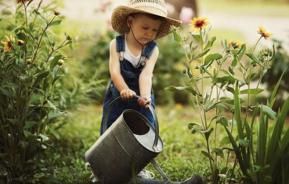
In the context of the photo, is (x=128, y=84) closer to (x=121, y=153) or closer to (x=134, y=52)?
(x=134, y=52)

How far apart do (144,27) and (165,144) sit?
1.42 metres

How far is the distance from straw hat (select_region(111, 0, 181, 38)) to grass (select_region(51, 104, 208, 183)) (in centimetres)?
84

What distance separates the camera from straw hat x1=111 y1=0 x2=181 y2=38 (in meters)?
3.42

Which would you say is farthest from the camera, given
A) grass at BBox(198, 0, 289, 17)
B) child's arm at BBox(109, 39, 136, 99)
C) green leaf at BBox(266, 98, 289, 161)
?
grass at BBox(198, 0, 289, 17)

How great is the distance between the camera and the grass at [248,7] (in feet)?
46.3

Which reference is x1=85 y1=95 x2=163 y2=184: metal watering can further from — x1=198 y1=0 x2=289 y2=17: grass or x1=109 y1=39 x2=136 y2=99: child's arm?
x1=198 y1=0 x2=289 y2=17: grass

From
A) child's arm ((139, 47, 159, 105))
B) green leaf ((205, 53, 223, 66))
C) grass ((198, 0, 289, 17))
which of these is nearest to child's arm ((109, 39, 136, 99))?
child's arm ((139, 47, 159, 105))

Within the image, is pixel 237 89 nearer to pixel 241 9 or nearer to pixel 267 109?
pixel 267 109

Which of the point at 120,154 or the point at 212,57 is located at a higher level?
the point at 212,57

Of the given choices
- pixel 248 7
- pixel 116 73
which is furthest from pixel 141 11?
pixel 248 7

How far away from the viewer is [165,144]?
4648mm

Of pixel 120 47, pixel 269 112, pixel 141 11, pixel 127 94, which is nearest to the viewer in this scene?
pixel 269 112

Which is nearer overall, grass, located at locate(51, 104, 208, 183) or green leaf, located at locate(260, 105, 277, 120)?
green leaf, located at locate(260, 105, 277, 120)

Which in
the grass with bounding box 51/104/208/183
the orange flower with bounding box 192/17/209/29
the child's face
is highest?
the orange flower with bounding box 192/17/209/29
